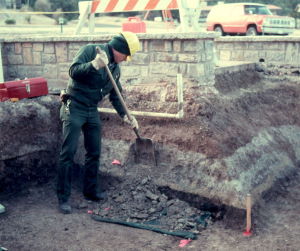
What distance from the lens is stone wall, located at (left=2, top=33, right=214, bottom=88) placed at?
20.6 ft

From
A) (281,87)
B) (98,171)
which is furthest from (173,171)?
(281,87)

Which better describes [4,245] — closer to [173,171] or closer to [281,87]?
[173,171]

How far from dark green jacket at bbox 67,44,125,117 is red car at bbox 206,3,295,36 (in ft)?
38.8

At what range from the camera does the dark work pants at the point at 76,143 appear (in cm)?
534

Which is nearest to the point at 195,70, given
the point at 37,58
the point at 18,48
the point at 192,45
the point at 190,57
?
the point at 190,57

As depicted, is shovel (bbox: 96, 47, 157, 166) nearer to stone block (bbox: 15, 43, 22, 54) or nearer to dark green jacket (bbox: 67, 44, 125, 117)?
dark green jacket (bbox: 67, 44, 125, 117)

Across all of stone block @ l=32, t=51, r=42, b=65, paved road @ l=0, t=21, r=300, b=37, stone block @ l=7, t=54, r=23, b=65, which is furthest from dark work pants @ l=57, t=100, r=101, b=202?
paved road @ l=0, t=21, r=300, b=37

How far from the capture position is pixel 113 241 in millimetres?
4797

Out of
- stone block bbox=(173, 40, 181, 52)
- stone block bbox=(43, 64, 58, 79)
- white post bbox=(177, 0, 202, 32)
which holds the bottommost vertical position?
stone block bbox=(43, 64, 58, 79)

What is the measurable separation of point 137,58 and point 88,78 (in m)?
1.63

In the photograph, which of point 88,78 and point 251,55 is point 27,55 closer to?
point 88,78

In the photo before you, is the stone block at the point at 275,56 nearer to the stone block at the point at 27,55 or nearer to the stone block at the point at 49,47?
the stone block at the point at 49,47

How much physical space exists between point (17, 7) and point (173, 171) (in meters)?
29.8

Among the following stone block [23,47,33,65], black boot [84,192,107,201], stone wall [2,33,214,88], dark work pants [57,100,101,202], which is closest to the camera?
dark work pants [57,100,101,202]
